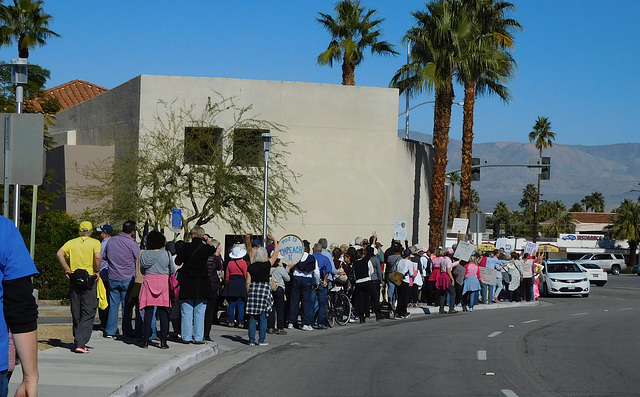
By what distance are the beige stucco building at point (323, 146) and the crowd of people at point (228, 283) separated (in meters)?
8.43

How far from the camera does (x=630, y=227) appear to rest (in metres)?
94.2

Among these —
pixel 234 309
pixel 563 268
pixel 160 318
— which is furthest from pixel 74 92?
pixel 160 318

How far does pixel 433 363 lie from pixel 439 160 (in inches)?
916

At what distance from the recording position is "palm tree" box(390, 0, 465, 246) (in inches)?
1417

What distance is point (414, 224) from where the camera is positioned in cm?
4006

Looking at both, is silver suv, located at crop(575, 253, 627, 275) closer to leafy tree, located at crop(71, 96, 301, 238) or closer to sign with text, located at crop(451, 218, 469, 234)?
sign with text, located at crop(451, 218, 469, 234)

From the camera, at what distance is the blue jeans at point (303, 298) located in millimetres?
18750

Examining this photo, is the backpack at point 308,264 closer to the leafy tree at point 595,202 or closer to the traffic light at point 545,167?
the traffic light at point 545,167

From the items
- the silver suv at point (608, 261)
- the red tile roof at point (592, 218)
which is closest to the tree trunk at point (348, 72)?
the silver suv at point (608, 261)

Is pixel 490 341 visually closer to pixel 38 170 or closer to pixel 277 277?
Answer: pixel 277 277

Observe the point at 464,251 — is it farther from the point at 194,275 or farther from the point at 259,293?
the point at 194,275

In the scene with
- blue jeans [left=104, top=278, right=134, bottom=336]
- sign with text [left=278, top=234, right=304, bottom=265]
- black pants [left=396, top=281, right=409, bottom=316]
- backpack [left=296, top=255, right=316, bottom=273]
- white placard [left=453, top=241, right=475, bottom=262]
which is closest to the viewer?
blue jeans [left=104, top=278, right=134, bottom=336]

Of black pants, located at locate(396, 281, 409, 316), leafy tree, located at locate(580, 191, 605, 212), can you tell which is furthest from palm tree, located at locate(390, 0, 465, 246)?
leafy tree, located at locate(580, 191, 605, 212)

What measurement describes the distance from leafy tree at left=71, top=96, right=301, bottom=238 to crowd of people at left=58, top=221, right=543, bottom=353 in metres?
6.52
